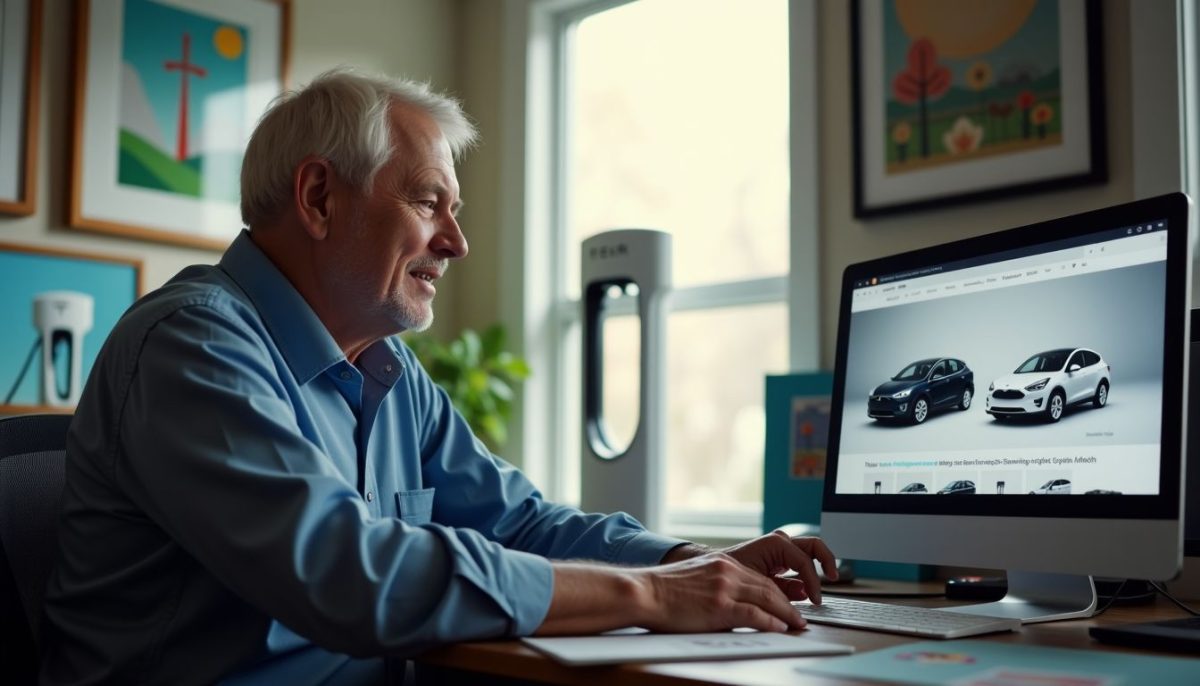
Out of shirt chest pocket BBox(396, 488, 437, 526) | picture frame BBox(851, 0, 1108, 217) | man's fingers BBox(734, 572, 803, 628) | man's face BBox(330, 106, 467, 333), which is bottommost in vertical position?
man's fingers BBox(734, 572, 803, 628)

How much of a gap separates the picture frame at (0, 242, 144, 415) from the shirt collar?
51.8 inches

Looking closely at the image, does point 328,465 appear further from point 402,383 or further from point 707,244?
point 707,244

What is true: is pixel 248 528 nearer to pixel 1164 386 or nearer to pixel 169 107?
pixel 1164 386

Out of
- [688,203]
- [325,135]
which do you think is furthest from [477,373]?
[325,135]

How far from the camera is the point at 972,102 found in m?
2.29

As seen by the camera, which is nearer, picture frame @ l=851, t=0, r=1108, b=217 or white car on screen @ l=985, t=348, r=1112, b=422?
white car on screen @ l=985, t=348, r=1112, b=422

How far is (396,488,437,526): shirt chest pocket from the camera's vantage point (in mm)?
1621

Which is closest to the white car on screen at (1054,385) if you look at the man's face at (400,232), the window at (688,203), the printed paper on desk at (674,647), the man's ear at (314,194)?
the printed paper on desk at (674,647)

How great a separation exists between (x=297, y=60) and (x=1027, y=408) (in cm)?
246

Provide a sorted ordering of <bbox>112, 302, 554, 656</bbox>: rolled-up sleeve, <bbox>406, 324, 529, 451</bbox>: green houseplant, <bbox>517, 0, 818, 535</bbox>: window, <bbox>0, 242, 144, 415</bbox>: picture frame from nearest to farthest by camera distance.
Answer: <bbox>112, 302, 554, 656</bbox>: rolled-up sleeve → <bbox>0, 242, 144, 415</bbox>: picture frame → <bbox>517, 0, 818, 535</bbox>: window → <bbox>406, 324, 529, 451</bbox>: green houseplant

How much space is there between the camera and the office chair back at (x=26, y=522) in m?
1.33

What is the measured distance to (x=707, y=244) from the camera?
301 cm

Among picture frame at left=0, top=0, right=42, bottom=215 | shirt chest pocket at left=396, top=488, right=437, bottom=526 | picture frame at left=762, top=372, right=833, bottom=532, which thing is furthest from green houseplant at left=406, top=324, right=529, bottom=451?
shirt chest pocket at left=396, top=488, right=437, bottom=526

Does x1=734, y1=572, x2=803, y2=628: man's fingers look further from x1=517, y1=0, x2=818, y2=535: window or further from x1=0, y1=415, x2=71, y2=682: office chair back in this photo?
x1=517, y1=0, x2=818, y2=535: window
